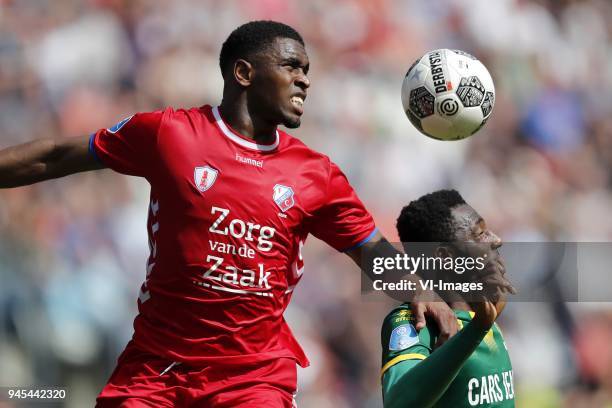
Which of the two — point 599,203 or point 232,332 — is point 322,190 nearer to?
point 232,332

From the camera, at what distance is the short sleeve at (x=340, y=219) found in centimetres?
436

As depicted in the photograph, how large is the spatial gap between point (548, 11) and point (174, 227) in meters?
6.54

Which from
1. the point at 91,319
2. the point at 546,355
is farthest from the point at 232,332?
the point at 546,355

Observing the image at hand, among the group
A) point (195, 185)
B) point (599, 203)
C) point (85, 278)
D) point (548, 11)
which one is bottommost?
point (195, 185)

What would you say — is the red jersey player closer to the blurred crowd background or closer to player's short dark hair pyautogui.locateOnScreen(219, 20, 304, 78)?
player's short dark hair pyautogui.locateOnScreen(219, 20, 304, 78)

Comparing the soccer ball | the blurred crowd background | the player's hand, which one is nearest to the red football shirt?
the player's hand

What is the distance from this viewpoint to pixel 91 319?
707 cm

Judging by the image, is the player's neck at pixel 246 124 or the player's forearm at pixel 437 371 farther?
the player's neck at pixel 246 124

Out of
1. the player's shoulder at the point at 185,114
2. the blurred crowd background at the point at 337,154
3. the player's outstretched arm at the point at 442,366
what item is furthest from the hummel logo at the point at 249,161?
the blurred crowd background at the point at 337,154

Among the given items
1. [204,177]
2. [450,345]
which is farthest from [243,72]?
[450,345]

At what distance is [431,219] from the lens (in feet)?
14.1

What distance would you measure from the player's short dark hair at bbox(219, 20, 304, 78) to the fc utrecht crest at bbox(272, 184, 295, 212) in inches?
28.9

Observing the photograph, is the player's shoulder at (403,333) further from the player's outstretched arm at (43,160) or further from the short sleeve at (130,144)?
the player's outstretched arm at (43,160)

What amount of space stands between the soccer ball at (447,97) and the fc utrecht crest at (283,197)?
1180 millimetres
